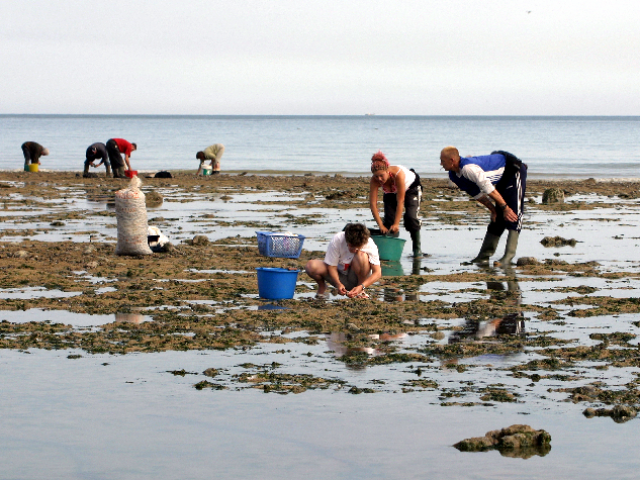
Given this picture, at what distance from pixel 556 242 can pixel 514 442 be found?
10.3 m

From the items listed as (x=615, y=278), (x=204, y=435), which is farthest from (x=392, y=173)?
(x=204, y=435)

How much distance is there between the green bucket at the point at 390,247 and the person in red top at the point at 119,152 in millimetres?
17826

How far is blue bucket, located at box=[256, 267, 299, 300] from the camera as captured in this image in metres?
9.96

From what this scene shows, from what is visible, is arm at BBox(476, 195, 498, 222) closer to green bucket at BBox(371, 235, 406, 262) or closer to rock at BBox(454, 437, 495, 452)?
green bucket at BBox(371, 235, 406, 262)

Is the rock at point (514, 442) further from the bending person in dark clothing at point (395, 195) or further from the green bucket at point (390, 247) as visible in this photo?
the green bucket at point (390, 247)

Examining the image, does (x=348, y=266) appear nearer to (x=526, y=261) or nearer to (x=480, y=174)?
(x=480, y=174)

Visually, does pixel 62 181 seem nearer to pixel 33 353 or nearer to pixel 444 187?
pixel 444 187

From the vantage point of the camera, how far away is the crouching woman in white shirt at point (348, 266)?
395 inches

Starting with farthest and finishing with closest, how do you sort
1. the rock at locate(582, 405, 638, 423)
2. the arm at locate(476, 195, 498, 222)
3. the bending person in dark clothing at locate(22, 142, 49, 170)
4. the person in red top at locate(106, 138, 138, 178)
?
the bending person in dark clothing at locate(22, 142, 49, 170) < the person in red top at locate(106, 138, 138, 178) < the arm at locate(476, 195, 498, 222) < the rock at locate(582, 405, 638, 423)

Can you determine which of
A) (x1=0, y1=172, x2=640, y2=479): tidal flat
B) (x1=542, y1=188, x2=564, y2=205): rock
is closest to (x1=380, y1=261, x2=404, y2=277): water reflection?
(x1=0, y1=172, x2=640, y2=479): tidal flat

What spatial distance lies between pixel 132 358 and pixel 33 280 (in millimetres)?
4261

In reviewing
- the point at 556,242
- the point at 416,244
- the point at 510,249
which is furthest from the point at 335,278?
the point at 556,242

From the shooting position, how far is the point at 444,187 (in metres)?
29.0

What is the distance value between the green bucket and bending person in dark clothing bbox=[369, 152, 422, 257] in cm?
13
